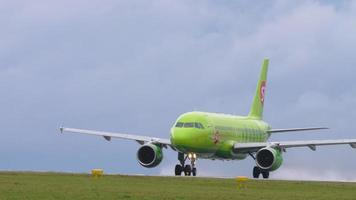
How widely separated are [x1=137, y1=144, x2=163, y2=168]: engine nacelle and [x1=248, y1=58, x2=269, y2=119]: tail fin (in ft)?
53.6

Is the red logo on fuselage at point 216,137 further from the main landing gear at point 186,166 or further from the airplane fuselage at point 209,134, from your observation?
the main landing gear at point 186,166

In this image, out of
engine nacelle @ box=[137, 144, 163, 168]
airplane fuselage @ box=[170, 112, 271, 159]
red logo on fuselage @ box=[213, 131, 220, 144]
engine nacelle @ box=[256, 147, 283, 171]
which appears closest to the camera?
airplane fuselage @ box=[170, 112, 271, 159]

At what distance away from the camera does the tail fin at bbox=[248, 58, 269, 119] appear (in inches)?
3435

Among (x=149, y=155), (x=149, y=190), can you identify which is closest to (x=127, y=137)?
(x=149, y=155)

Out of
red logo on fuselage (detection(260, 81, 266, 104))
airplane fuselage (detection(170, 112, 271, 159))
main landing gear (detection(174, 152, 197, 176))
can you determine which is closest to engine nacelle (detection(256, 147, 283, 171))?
airplane fuselage (detection(170, 112, 271, 159))

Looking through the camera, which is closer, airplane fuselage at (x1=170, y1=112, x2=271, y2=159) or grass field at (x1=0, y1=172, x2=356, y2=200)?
grass field at (x1=0, y1=172, x2=356, y2=200)

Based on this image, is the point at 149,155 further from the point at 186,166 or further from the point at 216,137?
the point at 216,137

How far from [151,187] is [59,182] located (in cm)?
436

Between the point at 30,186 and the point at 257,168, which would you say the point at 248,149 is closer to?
the point at 257,168

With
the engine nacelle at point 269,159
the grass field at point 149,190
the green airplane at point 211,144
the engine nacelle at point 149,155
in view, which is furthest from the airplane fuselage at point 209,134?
the grass field at point 149,190

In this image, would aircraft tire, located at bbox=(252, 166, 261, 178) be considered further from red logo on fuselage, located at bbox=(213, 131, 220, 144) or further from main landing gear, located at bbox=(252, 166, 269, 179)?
red logo on fuselage, located at bbox=(213, 131, 220, 144)

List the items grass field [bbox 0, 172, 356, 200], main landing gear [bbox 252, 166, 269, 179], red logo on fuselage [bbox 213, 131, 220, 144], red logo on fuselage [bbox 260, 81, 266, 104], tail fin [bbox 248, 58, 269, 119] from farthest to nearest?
red logo on fuselage [bbox 260, 81, 266, 104] < tail fin [bbox 248, 58, 269, 119] < main landing gear [bbox 252, 166, 269, 179] < red logo on fuselage [bbox 213, 131, 220, 144] < grass field [bbox 0, 172, 356, 200]

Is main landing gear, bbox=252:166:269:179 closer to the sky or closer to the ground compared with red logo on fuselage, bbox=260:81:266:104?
closer to the ground

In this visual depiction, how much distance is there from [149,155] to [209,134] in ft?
16.1
